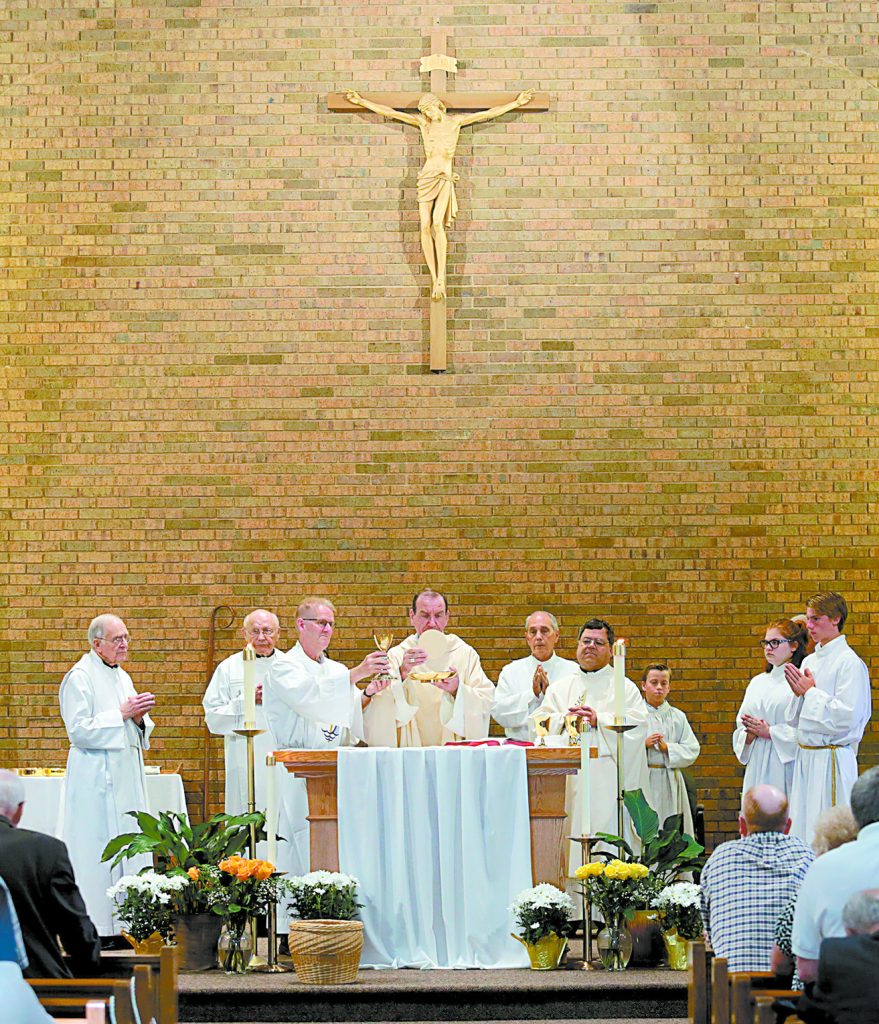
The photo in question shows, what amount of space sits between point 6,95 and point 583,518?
4.70 metres

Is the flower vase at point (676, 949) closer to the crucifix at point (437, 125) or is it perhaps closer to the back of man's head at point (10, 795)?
the back of man's head at point (10, 795)

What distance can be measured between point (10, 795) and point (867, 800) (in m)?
2.60

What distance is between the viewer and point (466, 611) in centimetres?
1016

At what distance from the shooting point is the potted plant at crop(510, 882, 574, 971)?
7.05 m

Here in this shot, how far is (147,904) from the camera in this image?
7.15m

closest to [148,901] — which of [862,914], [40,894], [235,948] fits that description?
[235,948]

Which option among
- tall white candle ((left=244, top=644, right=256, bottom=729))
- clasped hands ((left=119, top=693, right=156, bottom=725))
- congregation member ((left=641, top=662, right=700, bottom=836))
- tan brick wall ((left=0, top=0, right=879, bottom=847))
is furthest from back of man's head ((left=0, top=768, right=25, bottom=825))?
tan brick wall ((left=0, top=0, right=879, bottom=847))

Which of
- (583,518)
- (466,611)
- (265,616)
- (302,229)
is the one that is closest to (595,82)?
(302,229)

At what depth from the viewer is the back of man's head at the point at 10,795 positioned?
4961 millimetres

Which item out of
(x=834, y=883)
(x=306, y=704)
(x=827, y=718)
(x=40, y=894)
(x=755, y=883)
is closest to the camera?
(x=834, y=883)

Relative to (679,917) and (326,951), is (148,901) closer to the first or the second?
(326,951)

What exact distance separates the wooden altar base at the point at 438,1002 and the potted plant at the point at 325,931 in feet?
0.37

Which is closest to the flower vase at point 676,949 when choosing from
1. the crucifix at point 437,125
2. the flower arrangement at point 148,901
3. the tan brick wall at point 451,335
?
the flower arrangement at point 148,901

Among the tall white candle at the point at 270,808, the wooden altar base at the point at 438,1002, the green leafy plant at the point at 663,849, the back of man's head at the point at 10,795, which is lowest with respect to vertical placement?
the wooden altar base at the point at 438,1002
